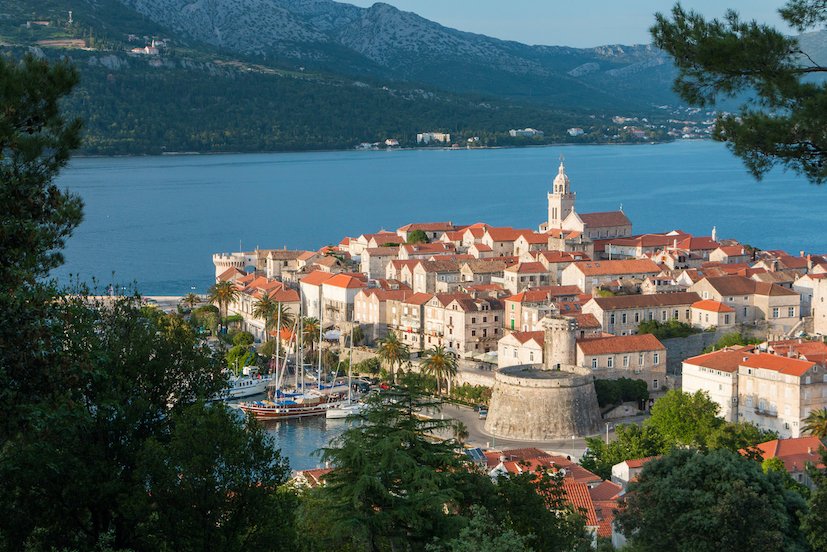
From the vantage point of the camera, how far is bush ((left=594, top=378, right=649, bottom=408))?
42562 millimetres

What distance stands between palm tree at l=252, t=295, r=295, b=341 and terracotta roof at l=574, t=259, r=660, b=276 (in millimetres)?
13260

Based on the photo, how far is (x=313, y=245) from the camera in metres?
104

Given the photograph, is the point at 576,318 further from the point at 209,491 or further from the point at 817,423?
the point at 209,491

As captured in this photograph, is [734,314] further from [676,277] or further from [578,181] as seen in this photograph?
[578,181]

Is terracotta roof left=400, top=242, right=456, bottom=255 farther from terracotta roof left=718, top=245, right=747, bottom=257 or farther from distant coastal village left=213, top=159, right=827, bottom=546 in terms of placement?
terracotta roof left=718, top=245, right=747, bottom=257

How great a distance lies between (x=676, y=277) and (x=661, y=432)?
2100 centimetres

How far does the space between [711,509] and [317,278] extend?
143 feet

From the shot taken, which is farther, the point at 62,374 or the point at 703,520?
the point at 703,520

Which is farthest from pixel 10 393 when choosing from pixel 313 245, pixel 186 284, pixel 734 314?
pixel 313 245

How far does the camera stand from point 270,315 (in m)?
56.6

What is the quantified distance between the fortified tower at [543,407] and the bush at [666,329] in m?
8.02

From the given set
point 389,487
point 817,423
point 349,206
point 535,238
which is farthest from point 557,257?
point 349,206

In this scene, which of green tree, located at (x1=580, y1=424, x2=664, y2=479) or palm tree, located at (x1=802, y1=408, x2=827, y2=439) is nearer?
green tree, located at (x1=580, y1=424, x2=664, y2=479)

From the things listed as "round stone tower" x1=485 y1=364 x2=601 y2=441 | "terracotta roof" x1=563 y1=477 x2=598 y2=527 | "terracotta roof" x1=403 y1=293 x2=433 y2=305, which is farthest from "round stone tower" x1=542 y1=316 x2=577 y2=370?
"terracotta roof" x1=563 y1=477 x2=598 y2=527
